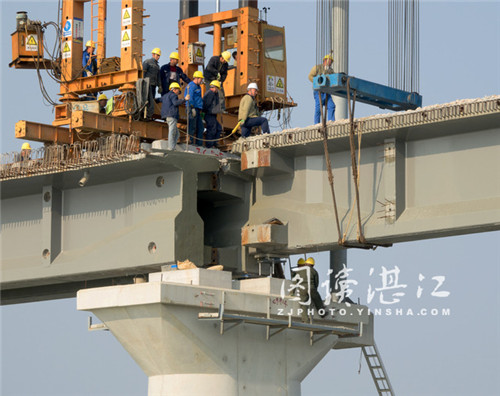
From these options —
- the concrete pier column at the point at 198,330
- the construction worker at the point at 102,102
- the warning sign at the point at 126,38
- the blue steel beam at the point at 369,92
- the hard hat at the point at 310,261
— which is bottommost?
the concrete pier column at the point at 198,330

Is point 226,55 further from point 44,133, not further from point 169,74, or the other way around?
point 44,133

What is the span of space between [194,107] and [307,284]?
6338 millimetres

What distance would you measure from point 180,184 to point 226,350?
4.90 metres

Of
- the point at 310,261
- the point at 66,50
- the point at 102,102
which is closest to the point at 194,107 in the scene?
the point at 102,102

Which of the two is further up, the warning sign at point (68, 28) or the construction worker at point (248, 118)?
the warning sign at point (68, 28)

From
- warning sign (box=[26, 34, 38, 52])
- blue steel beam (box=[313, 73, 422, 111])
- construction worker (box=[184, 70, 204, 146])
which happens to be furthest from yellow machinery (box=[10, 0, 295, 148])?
blue steel beam (box=[313, 73, 422, 111])

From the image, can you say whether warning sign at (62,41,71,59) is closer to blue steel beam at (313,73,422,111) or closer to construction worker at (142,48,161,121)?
construction worker at (142,48,161,121)

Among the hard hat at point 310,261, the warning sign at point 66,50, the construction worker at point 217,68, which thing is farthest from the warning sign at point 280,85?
the hard hat at point 310,261

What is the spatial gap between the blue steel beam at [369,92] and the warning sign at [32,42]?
36.9 ft

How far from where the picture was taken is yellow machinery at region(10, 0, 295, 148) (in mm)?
44125

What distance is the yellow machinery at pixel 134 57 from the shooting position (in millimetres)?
44125

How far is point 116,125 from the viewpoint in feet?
140

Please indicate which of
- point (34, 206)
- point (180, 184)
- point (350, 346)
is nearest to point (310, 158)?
point (180, 184)

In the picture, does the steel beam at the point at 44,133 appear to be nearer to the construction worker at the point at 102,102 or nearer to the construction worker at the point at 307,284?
the construction worker at the point at 102,102
